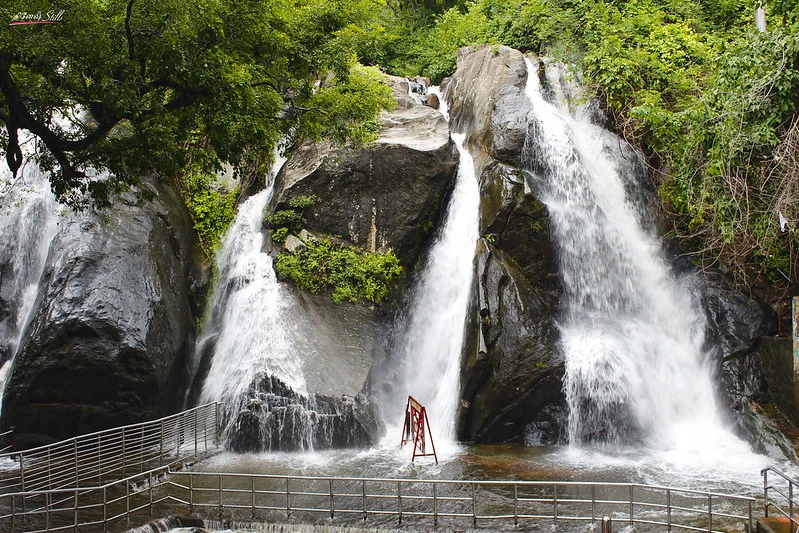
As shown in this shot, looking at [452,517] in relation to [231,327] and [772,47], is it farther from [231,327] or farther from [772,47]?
[772,47]

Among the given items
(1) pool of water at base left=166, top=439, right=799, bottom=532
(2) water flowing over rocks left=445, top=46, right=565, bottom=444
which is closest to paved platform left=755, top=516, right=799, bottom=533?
(1) pool of water at base left=166, top=439, right=799, bottom=532

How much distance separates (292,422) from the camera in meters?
13.6

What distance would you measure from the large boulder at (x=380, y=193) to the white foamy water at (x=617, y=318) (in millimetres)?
3025

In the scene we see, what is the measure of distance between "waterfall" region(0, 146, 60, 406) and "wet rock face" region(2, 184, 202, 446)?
1506mm

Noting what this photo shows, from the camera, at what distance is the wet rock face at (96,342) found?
13.4 metres

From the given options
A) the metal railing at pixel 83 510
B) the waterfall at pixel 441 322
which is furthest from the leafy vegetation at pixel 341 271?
the metal railing at pixel 83 510

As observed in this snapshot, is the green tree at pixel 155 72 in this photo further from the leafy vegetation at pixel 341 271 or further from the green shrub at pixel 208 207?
the green shrub at pixel 208 207

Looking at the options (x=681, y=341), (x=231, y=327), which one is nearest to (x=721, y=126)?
(x=681, y=341)

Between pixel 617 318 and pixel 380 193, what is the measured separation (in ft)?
23.8

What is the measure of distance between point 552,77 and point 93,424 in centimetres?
1664

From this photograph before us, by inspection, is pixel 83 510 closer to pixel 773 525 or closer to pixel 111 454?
pixel 111 454

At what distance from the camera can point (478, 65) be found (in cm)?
2158

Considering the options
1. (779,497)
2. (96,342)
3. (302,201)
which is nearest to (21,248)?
(96,342)

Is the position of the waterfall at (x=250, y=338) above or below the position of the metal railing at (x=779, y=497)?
above
